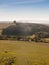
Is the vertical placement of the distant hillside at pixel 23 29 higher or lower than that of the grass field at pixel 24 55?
higher

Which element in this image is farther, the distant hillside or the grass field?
the distant hillside

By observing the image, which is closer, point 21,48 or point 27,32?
point 21,48

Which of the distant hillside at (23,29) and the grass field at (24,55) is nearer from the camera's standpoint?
the grass field at (24,55)

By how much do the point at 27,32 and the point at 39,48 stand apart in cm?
1536

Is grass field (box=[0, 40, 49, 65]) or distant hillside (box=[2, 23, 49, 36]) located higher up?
distant hillside (box=[2, 23, 49, 36])

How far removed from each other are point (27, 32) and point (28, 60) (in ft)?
68.5

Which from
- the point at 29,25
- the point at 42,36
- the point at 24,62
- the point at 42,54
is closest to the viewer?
the point at 24,62

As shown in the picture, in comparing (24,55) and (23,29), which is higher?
(23,29)

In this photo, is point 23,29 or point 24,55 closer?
point 24,55

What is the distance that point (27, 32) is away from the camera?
41.1m

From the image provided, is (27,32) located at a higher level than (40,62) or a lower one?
higher

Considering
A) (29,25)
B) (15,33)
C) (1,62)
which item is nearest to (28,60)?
(1,62)

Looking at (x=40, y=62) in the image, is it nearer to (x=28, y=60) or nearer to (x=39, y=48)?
(x=28, y=60)

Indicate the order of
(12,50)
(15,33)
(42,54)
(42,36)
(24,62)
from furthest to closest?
(15,33), (42,36), (12,50), (42,54), (24,62)
